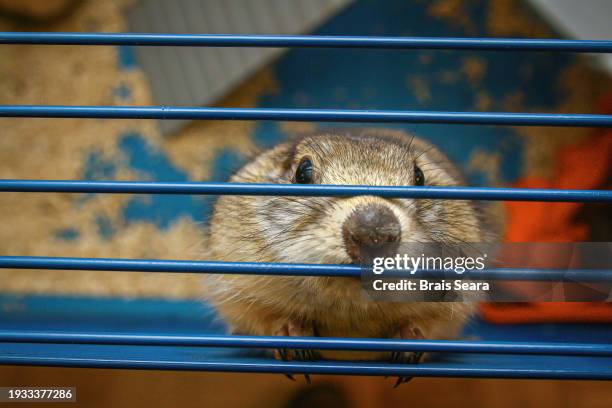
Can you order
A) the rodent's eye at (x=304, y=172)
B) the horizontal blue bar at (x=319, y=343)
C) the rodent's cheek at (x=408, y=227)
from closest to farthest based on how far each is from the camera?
1. the horizontal blue bar at (x=319, y=343)
2. the rodent's cheek at (x=408, y=227)
3. the rodent's eye at (x=304, y=172)

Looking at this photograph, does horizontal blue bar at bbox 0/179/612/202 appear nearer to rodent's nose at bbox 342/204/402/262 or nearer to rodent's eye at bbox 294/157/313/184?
rodent's nose at bbox 342/204/402/262

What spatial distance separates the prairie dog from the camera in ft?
4.02

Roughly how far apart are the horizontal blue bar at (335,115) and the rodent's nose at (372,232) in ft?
0.54

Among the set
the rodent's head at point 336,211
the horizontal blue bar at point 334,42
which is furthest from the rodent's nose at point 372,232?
the horizontal blue bar at point 334,42

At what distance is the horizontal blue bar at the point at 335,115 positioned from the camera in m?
1.11

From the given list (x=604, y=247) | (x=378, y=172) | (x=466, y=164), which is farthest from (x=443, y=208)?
(x=466, y=164)

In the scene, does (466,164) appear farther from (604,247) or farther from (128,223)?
(604,247)

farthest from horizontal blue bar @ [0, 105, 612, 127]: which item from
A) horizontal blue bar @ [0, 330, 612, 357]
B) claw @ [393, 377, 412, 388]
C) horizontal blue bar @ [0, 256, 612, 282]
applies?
claw @ [393, 377, 412, 388]

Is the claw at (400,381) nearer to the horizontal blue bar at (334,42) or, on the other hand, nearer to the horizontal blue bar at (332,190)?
the horizontal blue bar at (332,190)

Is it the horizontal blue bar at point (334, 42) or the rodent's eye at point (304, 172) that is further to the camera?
the rodent's eye at point (304, 172)

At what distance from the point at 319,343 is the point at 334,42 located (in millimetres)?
521

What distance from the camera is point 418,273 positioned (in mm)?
1122

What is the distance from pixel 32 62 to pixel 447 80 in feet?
6.48

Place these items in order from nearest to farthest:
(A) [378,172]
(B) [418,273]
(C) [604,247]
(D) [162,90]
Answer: (B) [418,273] → (C) [604,247] → (A) [378,172] → (D) [162,90]
